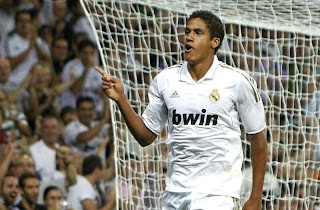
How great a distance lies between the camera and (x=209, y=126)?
4.81m

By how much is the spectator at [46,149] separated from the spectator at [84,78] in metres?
0.42

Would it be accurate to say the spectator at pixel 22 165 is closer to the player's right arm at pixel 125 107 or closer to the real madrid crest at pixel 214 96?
the player's right arm at pixel 125 107

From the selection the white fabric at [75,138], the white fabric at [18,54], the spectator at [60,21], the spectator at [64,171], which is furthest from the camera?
the spectator at [60,21]

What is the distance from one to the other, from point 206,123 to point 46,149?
327 centimetres

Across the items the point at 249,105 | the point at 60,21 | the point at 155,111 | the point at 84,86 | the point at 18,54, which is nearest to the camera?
the point at 249,105

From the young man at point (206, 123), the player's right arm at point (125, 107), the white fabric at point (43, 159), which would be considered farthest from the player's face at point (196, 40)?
the white fabric at point (43, 159)

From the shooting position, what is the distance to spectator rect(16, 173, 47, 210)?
24.1 feet

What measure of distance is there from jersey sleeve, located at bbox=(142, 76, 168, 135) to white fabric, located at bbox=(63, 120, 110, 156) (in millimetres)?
3171

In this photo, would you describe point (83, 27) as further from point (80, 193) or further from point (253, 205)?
point (253, 205)

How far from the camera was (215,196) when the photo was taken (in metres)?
4.78

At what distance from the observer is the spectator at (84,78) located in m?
8.38

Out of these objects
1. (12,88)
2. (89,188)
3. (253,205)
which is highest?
(253,205)

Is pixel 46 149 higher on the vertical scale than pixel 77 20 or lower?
lower

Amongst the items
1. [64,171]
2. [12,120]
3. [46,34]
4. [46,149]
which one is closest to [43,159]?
[46,149]
